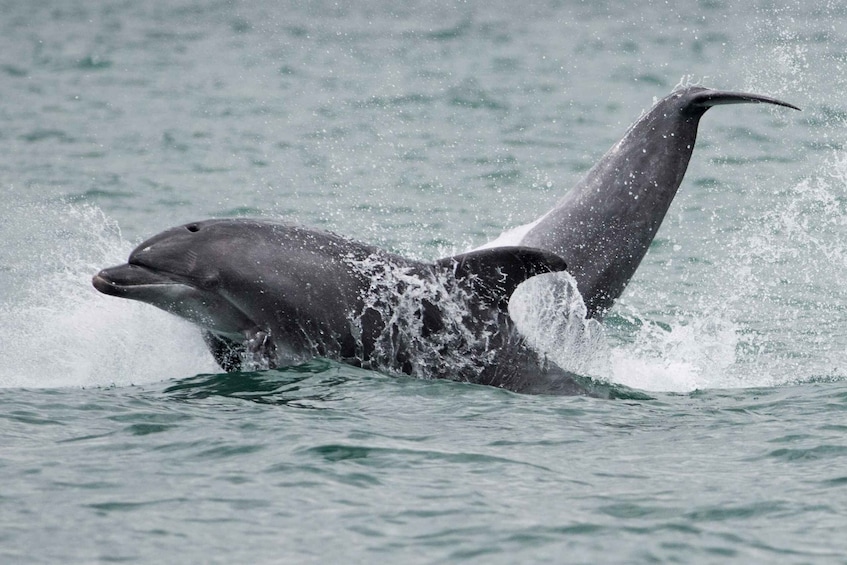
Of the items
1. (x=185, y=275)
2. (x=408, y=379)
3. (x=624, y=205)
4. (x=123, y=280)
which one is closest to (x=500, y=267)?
(x=408, y=379)

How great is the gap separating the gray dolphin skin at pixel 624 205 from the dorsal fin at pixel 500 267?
4.30 feet

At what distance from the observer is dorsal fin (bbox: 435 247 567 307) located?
1186cm

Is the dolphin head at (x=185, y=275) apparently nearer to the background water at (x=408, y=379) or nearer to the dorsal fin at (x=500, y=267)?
the background water at (x=408, y=379)

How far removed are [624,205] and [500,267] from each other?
6.83ft

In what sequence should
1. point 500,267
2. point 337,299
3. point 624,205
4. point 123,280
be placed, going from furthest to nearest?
point 624,205
point 337,299
point 500,267
point 123,280

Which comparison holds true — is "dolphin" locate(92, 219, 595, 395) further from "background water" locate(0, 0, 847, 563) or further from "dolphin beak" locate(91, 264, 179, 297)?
"background water" locate(0, 0, 847, 563)

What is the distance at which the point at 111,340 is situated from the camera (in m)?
13.8

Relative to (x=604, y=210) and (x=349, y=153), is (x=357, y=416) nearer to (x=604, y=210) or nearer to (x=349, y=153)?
(x=604, y=210)

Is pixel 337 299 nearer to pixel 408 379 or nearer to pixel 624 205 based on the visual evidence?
pixel 408 379

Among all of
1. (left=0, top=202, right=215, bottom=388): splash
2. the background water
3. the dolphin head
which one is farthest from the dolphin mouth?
(left=0, top=202, right=215, bottom=388): splash

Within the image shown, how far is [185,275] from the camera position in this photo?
39.2 feet

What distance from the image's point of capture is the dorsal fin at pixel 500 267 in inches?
467

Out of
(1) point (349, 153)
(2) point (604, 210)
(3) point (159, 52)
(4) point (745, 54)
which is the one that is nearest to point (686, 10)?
(4) point (745, 54)

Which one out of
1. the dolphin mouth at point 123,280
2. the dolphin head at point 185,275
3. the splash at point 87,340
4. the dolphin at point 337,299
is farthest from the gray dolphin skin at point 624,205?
the dolphin mouth at point 123,280
